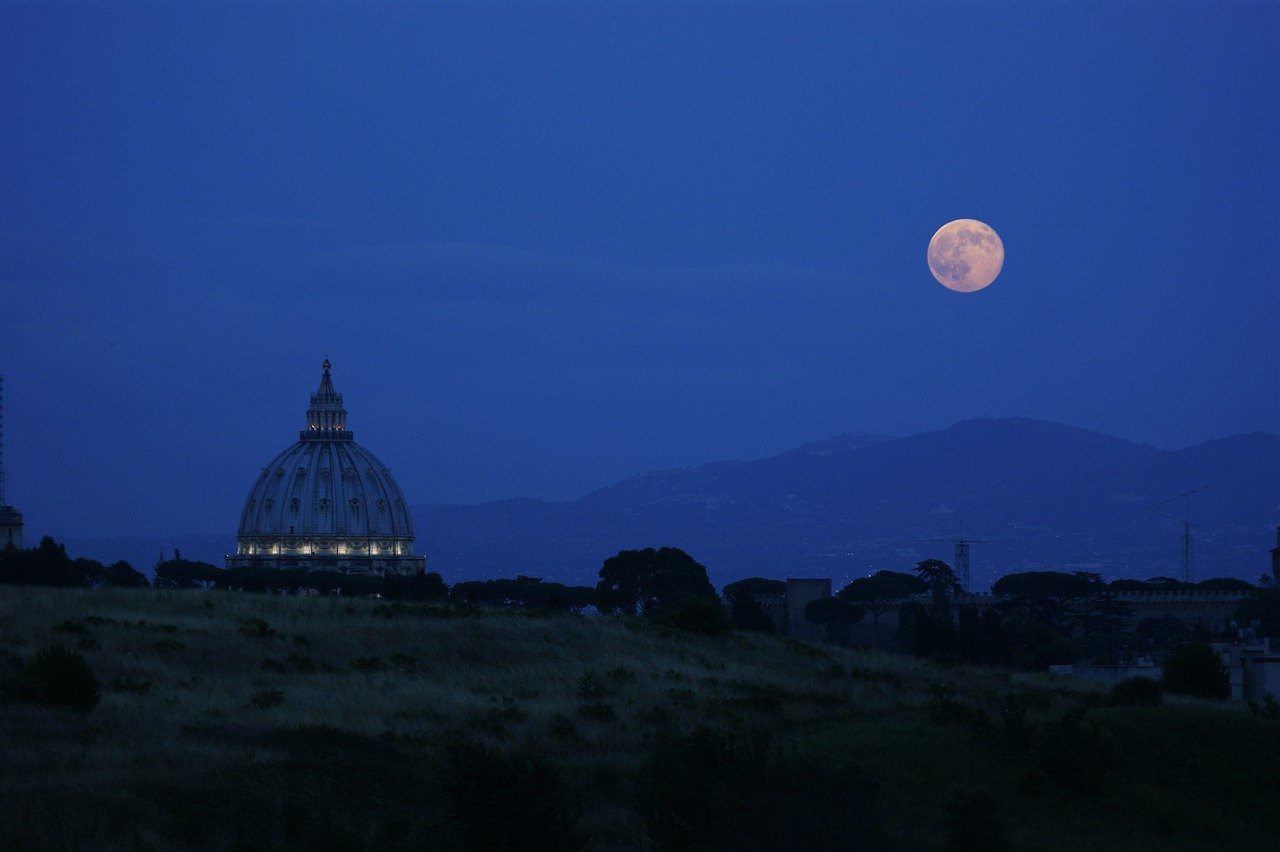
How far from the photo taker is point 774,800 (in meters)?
20.3

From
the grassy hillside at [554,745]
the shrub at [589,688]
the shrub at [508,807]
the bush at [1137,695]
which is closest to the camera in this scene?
the shrub at [508,807]

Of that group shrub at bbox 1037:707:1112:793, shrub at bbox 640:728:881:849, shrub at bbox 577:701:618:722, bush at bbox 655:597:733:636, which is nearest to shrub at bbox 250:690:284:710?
shrub at bbox 577:701:618:722

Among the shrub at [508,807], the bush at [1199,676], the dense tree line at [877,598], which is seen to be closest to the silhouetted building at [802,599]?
the dense tree line at [877,598]

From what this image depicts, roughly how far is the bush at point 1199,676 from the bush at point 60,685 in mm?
25590

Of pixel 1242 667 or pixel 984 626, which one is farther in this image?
pixel 984 626

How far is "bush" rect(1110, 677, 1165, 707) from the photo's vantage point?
1428 inches

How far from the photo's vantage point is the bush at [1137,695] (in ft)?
119

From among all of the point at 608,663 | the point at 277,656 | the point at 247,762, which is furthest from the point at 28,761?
the point at 608,663

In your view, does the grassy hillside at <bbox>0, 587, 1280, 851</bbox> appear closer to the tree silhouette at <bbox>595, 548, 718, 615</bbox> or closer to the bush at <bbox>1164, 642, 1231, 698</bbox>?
the bush at <bbox>1164, 642, 1231, 698</bbox>

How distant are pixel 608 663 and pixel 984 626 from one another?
49840 mm

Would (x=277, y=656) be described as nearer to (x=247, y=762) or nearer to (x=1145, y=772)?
(x=247, y=762)

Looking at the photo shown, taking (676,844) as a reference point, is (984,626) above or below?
above

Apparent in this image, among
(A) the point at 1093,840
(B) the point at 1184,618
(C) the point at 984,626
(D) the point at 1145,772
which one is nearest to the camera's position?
(A) the point at 1093,840

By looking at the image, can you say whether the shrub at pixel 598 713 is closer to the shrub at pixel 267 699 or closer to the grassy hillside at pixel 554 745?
the grassy hillside at pixel 554 745
